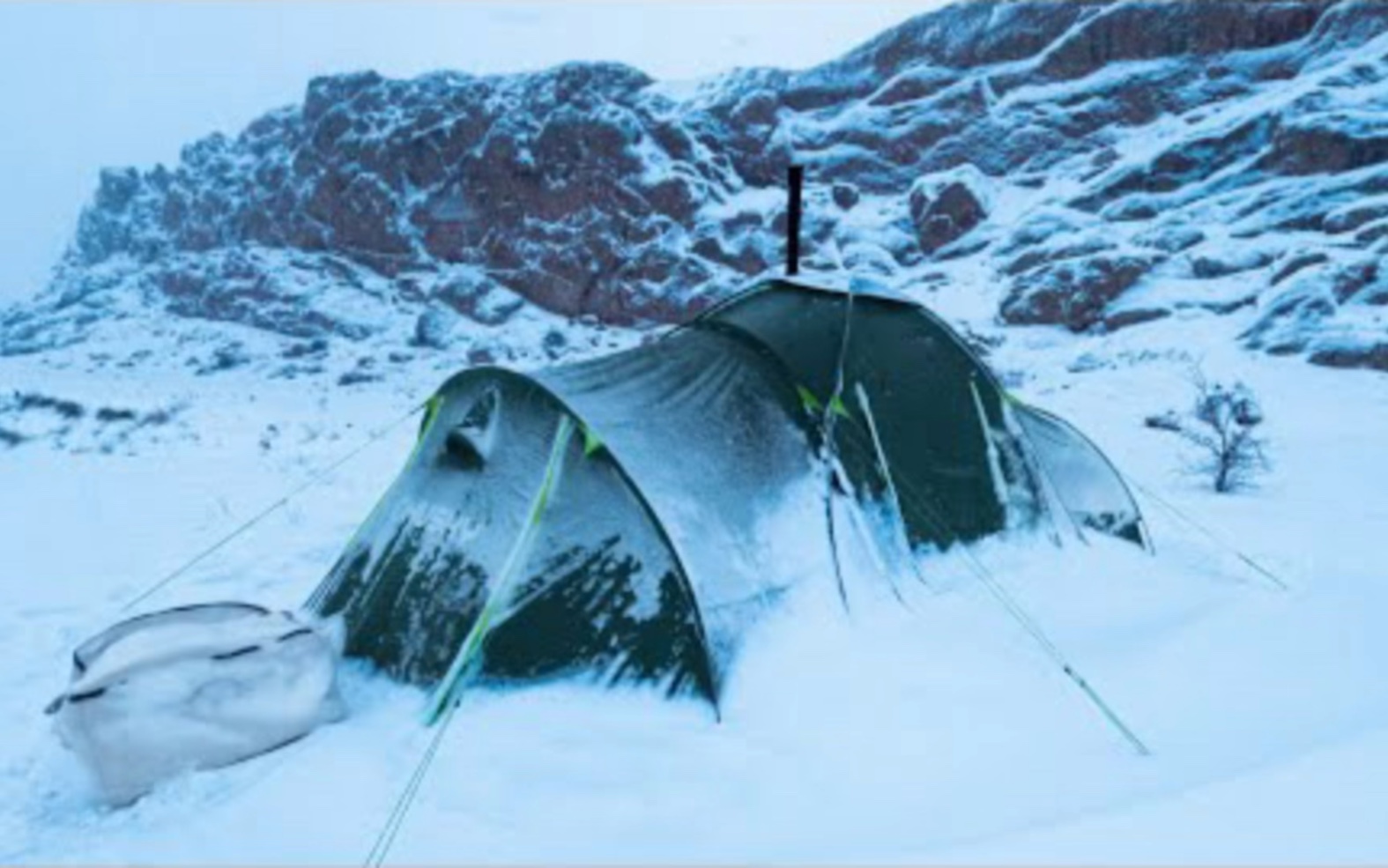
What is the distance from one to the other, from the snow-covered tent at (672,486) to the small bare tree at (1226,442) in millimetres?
3387

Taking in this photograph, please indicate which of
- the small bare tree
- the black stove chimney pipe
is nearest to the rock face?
the small bare tree

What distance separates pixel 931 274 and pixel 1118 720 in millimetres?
30661

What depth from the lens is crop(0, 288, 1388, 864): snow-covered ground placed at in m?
3.40

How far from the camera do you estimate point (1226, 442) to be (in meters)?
8.87

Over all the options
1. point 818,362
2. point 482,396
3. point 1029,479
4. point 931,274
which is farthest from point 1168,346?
point 482,396

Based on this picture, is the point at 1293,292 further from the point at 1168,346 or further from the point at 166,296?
the point at 166,296

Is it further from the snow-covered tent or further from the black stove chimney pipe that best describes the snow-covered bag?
the black stove chimney pipe

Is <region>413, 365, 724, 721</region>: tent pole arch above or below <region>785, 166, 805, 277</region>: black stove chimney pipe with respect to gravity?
below

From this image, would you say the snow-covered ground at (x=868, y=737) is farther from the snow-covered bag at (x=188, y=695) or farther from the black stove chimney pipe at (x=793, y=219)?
the black stove chimney pipe at (x=793, y=219)

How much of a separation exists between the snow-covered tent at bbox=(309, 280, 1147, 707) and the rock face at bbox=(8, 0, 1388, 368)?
2046 centimetres

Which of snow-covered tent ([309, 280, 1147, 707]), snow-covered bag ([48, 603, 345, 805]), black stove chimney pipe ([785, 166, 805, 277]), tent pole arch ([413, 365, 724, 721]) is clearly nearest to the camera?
snow-covered bag ([48, 603, 345, 805])

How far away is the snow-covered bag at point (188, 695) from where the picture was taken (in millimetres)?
3654

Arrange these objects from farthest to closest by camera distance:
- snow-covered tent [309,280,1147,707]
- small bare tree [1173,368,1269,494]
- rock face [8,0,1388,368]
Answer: rock face [8,0,1388,368], small bare tree [1173,368,1269,494], snow-covered tent [309,280,1147,707]

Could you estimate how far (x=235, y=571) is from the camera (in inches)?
260
